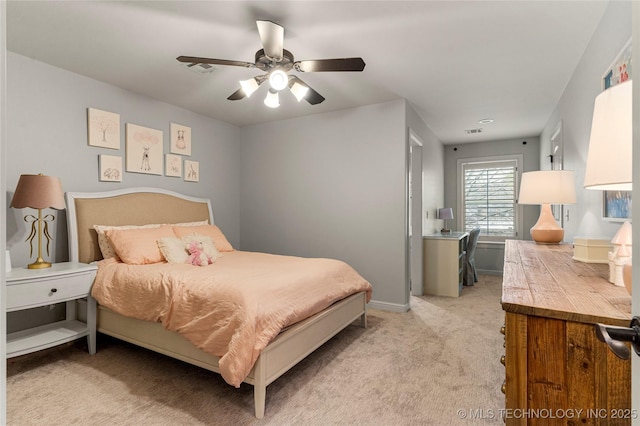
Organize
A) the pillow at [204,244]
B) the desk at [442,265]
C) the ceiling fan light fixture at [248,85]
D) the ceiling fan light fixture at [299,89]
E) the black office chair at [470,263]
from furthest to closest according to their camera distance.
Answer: the black office chair at [470,263], the desk at [442,265], the pillow at [204,244], the ceiling fan light fixture at [299,89], the ceiling fan light fixture at [248,85]

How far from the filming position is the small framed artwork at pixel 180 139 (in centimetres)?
396

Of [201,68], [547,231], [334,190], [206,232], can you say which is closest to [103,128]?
[201,68]

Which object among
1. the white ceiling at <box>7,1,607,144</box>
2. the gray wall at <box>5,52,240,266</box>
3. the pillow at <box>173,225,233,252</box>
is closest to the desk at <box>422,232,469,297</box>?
the white ceiling at <box>7,1,607,144</box>

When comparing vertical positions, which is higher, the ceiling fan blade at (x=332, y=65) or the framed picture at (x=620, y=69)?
the ceiling fan blade at (x=332, y=65)

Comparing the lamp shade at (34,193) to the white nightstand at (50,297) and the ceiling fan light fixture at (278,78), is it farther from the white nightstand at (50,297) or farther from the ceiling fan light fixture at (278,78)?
the ceiling fan light fixture at (278,78)

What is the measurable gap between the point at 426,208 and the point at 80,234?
437cm

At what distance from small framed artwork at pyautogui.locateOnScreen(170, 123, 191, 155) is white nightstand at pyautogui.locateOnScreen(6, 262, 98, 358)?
177 cm

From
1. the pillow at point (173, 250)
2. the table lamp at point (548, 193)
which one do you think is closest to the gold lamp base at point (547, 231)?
the table lamp at point (548, 193)

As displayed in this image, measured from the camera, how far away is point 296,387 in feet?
7.24

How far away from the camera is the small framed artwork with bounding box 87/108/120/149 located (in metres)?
3.17

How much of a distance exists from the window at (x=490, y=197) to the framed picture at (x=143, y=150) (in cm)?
530

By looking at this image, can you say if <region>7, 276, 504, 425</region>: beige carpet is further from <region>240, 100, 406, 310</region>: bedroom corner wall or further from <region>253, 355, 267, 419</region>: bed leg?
<region>240, 100, 406, 310</region>: bedroom corner wall

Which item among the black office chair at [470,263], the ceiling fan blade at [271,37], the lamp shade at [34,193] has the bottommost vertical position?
the black office chair at [470,263]

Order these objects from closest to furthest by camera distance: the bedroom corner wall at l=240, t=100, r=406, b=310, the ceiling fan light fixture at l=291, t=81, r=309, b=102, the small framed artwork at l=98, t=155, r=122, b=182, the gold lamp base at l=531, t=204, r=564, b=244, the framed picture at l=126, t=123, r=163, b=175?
the ceiling fan light fixture at l=291, t=81, r=309, b=102 → the gold lamp base at l=531, t=204, r=564, b=244 → the small framed artwork at l=98, t=155, r=122, b=182 → the framed picture at l=126, t=123, r=163, b=175 → the bedroom corner wall at l=240, t=100, r=406, b=310
